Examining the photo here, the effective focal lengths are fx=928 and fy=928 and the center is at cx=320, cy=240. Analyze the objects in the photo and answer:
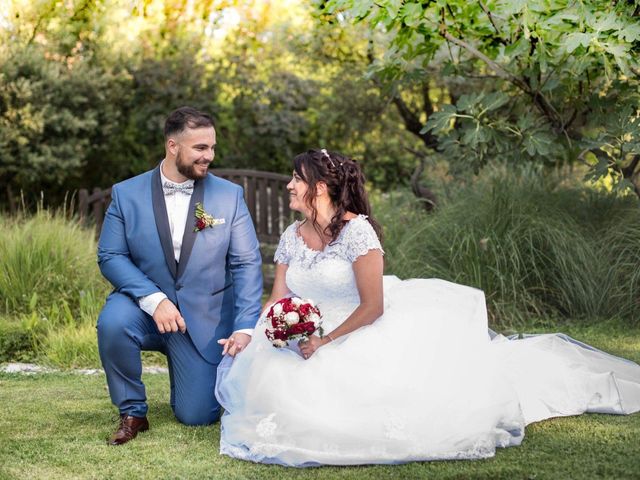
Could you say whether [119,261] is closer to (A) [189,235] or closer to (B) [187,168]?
(A) [189,235]

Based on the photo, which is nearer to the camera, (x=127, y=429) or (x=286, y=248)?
(x=127, y=429)

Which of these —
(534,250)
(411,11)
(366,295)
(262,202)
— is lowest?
(262,202)

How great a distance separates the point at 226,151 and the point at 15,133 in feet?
13.4

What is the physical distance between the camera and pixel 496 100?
6844 millimetres

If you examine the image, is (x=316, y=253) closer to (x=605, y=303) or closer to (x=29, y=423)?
(x=29, y=423)

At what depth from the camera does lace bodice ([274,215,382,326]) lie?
165 inches

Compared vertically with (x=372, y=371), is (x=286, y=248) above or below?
above

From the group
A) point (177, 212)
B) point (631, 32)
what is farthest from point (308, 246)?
point (631, 32)

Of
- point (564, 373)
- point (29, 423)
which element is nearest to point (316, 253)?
point (564, 373)

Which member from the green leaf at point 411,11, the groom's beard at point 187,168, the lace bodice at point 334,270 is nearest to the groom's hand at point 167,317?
the lace bodice at point 334,270

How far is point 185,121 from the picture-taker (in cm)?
448

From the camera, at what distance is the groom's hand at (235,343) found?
431 centimetres

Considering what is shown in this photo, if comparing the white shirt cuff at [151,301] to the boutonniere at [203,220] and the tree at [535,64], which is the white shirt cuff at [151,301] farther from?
the tree at [535,64]

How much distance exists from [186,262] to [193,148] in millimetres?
552
